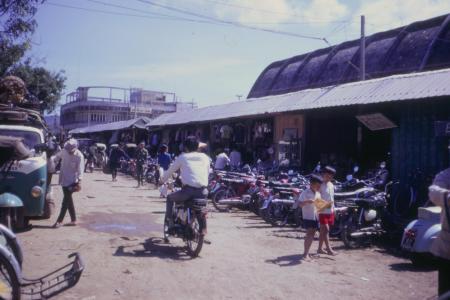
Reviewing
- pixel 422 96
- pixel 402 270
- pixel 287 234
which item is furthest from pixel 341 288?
pixel 422 96

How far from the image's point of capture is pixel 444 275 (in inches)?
152

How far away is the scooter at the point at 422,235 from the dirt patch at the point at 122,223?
4923 mm

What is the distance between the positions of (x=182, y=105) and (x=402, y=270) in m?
52.6

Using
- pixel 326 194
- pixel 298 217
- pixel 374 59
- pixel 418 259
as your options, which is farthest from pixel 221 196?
pixel 374 59

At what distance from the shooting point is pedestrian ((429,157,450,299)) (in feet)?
11.9

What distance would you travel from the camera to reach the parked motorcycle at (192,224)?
734cm

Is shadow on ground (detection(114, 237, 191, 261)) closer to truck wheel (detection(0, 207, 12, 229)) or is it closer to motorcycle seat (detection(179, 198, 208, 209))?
motorcycle seat (detection(179, 198, 208, 209))

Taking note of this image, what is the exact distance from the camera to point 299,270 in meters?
6.79

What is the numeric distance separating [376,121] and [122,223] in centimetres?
700

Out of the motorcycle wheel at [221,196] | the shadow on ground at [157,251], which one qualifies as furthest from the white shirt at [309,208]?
the motorcycle wheel at [221,196]

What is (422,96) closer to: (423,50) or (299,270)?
(299,270)

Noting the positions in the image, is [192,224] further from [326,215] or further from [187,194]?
[326,215]

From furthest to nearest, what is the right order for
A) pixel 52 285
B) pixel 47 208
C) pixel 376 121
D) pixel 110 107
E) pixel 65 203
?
1. pixel 110 107
2. pixel 376 121
3. pixel 47 208
4. pixel 65 203
5. pixel 52 285

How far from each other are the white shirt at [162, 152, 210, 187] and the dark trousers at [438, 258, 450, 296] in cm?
429
